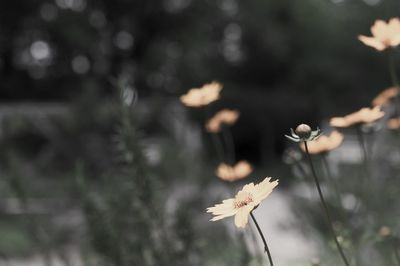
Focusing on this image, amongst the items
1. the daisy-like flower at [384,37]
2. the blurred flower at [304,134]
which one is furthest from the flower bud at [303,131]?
the daisy-like flower at [384,37]

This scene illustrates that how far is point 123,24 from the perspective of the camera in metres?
15.0

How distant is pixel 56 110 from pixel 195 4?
7.04m

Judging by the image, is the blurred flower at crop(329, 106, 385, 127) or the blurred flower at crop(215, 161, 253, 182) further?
the blurred flower at crop(215, 161, 253, 182)

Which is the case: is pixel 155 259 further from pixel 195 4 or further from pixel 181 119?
pixel 195 4

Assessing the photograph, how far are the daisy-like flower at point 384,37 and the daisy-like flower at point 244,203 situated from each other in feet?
1.32

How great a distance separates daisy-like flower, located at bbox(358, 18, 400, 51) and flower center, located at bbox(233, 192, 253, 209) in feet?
1.32

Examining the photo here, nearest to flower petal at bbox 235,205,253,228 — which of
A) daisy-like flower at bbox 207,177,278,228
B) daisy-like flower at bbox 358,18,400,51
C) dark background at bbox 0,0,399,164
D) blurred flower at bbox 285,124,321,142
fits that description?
daisy-like flower at bbox 207,177,278,228

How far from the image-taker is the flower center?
718 millimetres

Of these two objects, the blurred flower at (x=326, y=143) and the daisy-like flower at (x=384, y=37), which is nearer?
the daisy-like flower at (x=384, y=37)

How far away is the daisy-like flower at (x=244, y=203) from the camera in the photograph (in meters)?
0.63

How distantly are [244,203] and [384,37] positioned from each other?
478 millimetres

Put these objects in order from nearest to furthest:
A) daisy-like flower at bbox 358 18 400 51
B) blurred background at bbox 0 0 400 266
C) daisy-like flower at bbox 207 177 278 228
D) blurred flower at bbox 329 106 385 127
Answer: daisy-like flower at bbox 207 177 278 228 < daisy-like flower at bbox 358 18 400 51 < blurred flower at bbox 329 106 385 127 < blurred background at bbox 0 0 400 266

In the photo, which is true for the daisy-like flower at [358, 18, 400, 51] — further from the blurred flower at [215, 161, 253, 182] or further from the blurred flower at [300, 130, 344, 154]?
the blurred flower at [215, 161, 253, 182]

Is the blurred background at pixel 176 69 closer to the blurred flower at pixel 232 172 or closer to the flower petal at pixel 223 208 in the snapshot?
the blurred flower at pixel 232 172
